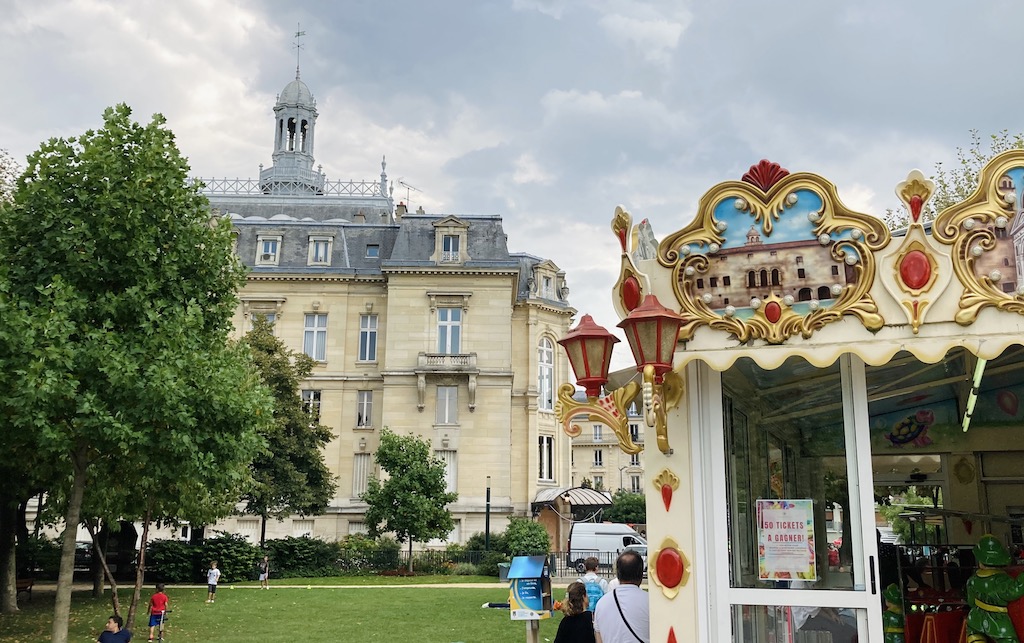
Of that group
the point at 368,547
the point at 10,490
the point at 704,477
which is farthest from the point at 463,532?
the point at 704,477

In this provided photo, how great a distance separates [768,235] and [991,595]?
4236 millimetres

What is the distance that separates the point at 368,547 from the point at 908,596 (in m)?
26.7

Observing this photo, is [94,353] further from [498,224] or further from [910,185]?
[498,224]

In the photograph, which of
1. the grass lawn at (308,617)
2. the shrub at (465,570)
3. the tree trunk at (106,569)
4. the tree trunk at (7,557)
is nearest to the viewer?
the tree trunk at (106,569)

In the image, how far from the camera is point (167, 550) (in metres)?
29.4

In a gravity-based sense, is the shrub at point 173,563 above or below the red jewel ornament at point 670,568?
below

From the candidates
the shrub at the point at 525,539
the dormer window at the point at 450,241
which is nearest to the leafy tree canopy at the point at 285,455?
the shrub at the point at 525,539

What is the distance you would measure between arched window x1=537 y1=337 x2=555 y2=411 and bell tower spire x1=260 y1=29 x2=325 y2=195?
1944 cm

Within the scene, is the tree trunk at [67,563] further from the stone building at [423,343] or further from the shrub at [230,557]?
the stone building at [423,343]

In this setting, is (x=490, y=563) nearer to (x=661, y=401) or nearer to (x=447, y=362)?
(x=447, y=362)

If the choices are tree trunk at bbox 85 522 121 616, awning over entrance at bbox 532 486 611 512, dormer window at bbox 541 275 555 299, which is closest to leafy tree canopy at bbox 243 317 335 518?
tree trunk at bbox 85 522 121 616

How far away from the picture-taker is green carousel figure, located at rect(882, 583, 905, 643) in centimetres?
891

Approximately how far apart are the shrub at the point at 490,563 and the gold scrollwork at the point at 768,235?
1024 inches

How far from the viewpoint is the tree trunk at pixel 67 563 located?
12.5 metres
